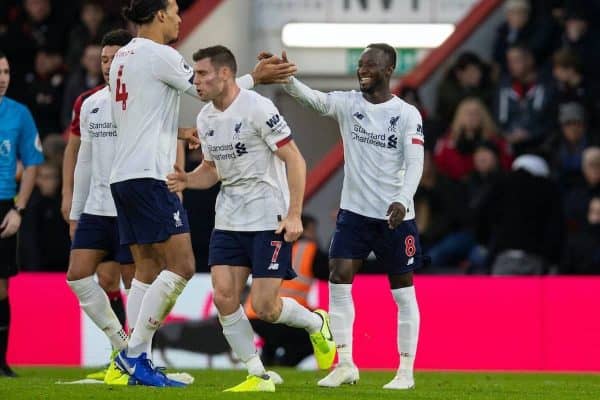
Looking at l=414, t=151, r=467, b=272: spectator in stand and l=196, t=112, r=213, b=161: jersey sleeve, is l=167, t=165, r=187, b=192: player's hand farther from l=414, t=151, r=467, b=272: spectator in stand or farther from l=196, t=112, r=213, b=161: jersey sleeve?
l=414, t=151, r=467, b=272: spectator in stand

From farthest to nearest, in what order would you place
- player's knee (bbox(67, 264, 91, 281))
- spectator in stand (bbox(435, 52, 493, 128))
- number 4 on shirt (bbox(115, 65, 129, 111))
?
1. spectator in stand (bbox(435, 52, 493, 128))
2. player's knee (bbox(67, 264, 91, 281))
3. number 4 on shirt (bbox(115, 65, 129, 111))

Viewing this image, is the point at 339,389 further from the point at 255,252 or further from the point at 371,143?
the point at 371,143

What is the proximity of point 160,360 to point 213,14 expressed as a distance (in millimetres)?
4930

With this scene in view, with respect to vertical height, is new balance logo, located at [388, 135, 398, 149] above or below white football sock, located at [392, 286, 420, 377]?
above

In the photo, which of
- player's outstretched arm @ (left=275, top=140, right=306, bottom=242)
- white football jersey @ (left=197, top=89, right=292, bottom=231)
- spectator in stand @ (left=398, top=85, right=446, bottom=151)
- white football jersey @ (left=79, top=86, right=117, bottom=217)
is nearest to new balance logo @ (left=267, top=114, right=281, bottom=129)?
white football jersey @ (left=197, top=89, right=292, bottom=231)

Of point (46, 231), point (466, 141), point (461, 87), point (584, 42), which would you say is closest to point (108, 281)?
point (46, 231)

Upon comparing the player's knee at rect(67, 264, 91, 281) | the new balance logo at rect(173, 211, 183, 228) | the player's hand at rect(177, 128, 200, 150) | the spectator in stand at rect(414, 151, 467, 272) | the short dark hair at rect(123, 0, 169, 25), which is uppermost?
the short dark hair at rect(123, 0, 169, 25)

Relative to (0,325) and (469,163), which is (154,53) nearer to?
(0,325)

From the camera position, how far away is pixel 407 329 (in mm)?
11438

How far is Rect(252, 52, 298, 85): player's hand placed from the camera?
11039mm

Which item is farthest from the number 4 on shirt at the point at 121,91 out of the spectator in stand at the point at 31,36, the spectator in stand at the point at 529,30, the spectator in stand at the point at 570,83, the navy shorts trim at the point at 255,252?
the spectator in stand at the point at 31,36

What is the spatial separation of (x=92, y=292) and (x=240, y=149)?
67.7 inches

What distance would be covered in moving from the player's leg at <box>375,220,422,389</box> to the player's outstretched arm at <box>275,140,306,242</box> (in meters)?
1.08

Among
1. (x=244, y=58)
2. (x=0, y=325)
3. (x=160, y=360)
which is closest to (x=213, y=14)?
(x=244, y=58)
